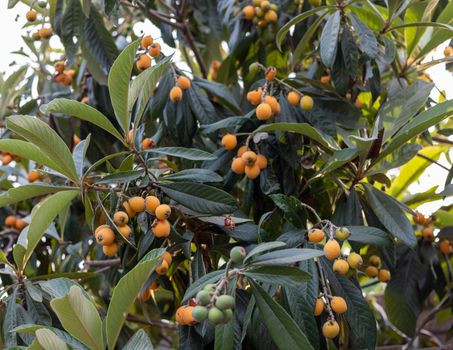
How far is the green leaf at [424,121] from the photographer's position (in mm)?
1087

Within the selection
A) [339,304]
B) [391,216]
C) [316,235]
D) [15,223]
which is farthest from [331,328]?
[15,223]

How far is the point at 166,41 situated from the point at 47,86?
0.40 meters

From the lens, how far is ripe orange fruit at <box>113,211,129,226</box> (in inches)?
43.0

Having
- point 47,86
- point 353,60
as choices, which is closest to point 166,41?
point 47,86

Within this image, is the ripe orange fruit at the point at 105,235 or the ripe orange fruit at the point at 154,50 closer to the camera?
the ripe orange fruit at the point at 105,235

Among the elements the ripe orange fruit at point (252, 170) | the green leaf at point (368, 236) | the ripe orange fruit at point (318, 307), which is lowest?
the ripe orange fruit at point (318, 307)

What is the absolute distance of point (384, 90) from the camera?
1.53 meters

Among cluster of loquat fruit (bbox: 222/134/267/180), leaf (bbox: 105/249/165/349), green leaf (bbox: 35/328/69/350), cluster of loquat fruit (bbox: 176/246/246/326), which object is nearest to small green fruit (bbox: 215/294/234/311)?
cluster of loquat fruit (bbox: 176/246/246/326)

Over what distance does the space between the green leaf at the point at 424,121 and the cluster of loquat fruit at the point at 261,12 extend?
56 cm

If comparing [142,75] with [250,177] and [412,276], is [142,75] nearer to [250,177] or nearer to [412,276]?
[250,177]

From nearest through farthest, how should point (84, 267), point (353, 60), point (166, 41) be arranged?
point (353, 60) → point (84, 267) → point (166, 41)

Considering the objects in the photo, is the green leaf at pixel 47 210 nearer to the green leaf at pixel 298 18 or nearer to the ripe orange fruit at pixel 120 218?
the ripe orange fruit at pixel 120 218

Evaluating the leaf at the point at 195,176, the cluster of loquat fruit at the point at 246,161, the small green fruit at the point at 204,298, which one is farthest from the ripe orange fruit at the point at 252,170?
the small green fruit at the point at 204,298

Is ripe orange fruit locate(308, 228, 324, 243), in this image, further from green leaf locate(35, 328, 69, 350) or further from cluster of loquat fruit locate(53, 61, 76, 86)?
cluster of loquat fruit locate(53, 61, 76, 86)
